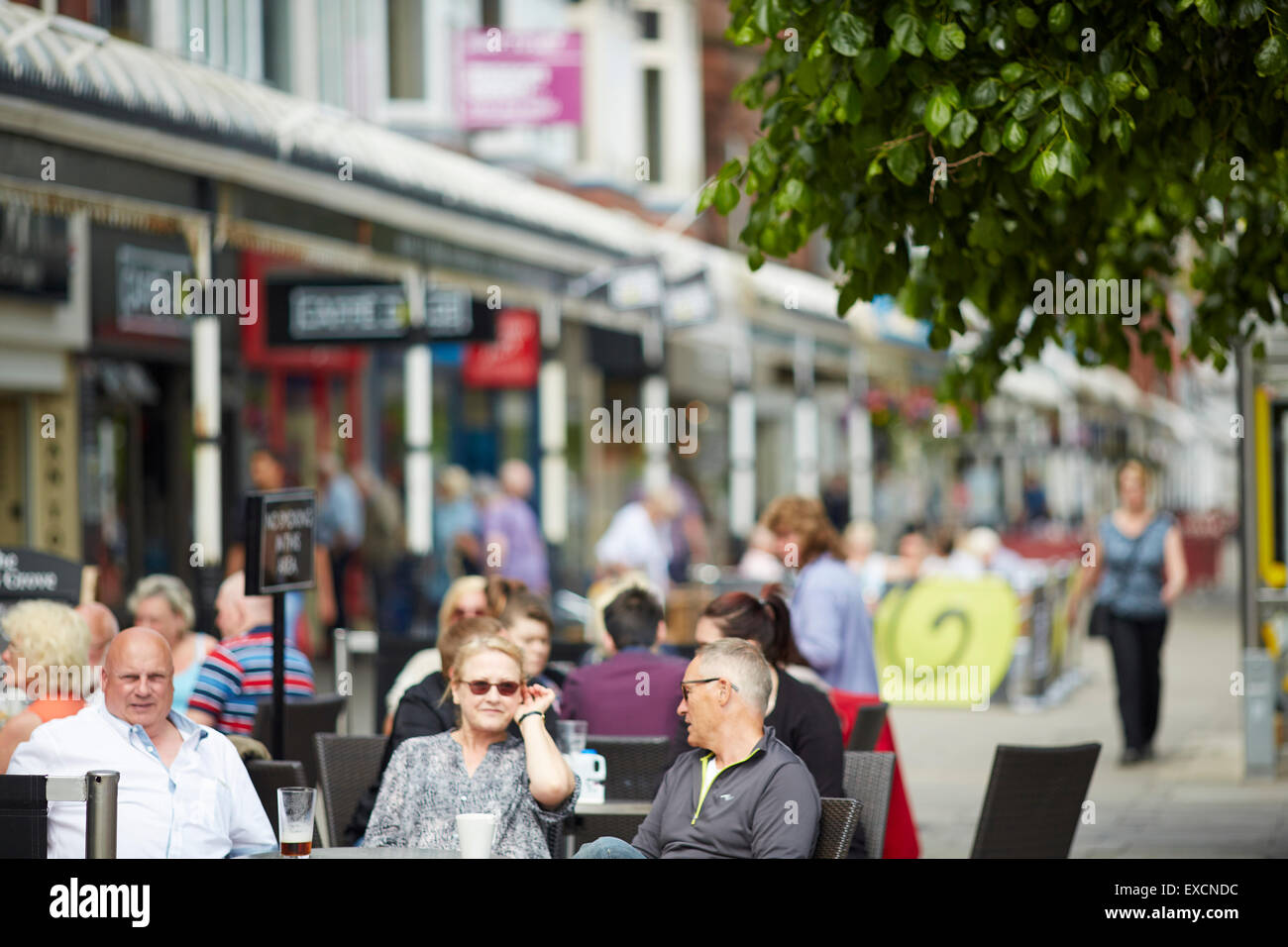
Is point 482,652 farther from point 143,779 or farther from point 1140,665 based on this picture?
point 1140,665

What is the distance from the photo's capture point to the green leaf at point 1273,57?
572cm

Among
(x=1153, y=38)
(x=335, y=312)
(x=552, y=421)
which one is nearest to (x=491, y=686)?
(x=1153, y=38)

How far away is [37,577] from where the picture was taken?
342 inches

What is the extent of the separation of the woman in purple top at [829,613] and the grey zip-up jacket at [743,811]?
12.0ft

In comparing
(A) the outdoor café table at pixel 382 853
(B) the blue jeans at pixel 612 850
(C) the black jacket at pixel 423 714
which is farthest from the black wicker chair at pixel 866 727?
(A) the outdoor café table at pixel 382 853

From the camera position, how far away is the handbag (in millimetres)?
12102

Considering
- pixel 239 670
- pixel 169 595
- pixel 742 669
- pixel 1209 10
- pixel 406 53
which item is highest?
pixel 406 53

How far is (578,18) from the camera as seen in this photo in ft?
83.7

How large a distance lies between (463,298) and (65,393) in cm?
314

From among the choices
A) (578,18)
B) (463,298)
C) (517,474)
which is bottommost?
(517,474)

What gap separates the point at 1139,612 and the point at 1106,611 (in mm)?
238
